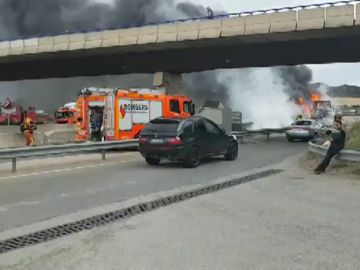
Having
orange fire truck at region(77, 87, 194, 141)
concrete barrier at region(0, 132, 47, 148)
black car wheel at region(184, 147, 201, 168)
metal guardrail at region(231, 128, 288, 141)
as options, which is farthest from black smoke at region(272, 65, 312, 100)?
black car wheel at region(184, 147, 201, 168)

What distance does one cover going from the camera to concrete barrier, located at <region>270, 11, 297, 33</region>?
31.4 meters

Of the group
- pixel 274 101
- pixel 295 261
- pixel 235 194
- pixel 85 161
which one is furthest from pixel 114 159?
pixel 274 101

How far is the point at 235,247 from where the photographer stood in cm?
632

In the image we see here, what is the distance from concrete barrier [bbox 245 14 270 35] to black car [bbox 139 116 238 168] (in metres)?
16.5

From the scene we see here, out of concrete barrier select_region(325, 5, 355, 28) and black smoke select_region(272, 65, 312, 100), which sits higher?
concrete barrier select_region(325, 5, 355, 28)

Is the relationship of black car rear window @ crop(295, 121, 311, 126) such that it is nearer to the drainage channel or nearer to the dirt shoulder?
the dirt shoulder

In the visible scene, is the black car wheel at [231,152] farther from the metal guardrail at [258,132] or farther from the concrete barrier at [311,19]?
the concrete barrier at [311,19]

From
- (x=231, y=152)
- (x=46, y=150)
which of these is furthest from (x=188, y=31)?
(x=46, y=150)

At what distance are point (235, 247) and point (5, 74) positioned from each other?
53146 millimetres

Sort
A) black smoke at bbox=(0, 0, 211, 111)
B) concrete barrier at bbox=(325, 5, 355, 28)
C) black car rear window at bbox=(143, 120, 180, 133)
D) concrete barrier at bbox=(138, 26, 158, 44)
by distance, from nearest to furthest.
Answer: black car rear window at bbox=(143, 120, 180, 133) < concrete barrier at bbox=(325, 5, 355, 28) < concrete barrier at bbox=(138, 26, 158, 44) < black smoke at bbox=(0, 0, 211, 111)

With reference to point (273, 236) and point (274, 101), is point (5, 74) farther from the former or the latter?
point (273, 236)

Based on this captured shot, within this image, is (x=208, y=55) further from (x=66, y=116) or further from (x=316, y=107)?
(x=316, y=107)

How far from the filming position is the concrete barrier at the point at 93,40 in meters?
39.6

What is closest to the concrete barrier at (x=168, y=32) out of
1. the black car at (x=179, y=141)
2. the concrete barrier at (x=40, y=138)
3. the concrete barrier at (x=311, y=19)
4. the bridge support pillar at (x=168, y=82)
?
the bridge support pillar at (x=168, y=82)
